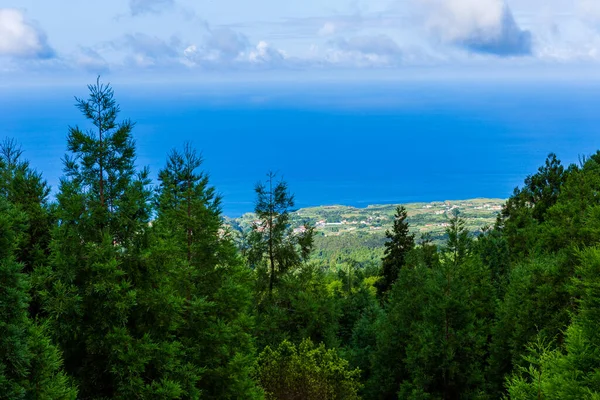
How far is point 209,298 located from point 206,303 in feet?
4.49

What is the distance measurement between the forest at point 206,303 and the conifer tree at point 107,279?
32mm

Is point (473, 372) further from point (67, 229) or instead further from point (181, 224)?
point (67, 229)

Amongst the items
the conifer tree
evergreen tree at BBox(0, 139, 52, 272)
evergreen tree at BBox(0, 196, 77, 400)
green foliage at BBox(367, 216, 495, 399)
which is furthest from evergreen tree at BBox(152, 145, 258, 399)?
green foliage at BBox(367, 216, 495, 399)

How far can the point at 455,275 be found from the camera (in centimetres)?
1812

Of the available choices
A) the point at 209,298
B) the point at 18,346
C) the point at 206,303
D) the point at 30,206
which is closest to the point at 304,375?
the point at 209,298

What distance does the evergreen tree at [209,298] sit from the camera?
12.7 metres

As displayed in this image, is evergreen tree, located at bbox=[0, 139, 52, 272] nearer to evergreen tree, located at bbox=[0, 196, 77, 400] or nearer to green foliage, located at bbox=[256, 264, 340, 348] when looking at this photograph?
evergreen tree, located at bbox=[0, 196, 77, 400]

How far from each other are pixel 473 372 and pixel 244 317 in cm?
895

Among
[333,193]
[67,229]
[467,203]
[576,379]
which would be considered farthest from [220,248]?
[333,193]

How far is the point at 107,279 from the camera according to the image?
9.89 m

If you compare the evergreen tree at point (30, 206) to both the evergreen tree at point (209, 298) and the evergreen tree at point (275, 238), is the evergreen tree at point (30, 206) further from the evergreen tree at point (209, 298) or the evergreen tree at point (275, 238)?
the evergreen tree at point (275, 238)

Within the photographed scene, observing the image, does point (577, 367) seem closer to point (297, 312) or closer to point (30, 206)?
point (30, 206)

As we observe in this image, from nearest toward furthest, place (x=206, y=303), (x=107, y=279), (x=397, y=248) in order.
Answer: (x=107, y=279) → (x=206, y=303) → (x=397, y=248)

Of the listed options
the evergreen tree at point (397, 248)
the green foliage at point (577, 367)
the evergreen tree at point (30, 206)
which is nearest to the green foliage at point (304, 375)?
the green foliage at point (577, 367)
